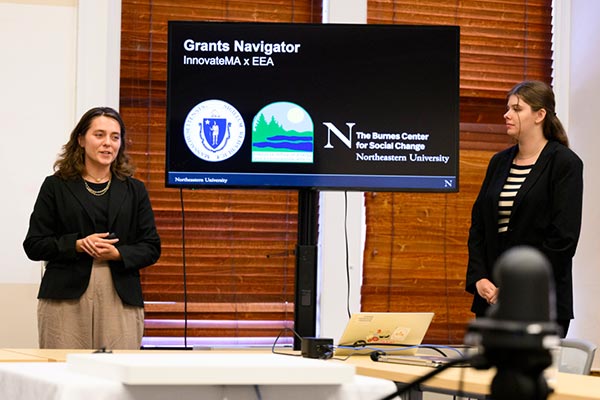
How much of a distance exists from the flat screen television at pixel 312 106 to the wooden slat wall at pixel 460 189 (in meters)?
1.31

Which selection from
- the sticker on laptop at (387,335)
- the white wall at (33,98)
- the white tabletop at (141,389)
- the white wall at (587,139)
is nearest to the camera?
the white tabletop at (141,389)

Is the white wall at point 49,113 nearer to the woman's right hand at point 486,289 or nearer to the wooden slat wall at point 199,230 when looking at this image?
the wooden slat wall at point 199,230

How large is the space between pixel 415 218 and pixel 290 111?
1.60m

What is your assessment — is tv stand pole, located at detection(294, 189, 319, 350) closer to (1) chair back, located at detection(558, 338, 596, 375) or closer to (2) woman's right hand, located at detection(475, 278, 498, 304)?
(2) woman's right hand, located at detection(475, 278, 498, 304)

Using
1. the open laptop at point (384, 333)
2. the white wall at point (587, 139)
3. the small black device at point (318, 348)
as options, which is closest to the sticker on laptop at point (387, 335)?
the open laptop at point (384, 333)

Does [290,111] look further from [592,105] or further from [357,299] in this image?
[592,105]

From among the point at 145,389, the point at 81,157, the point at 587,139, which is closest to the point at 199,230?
the point at 81,157

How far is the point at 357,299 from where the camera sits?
4738 millimetres

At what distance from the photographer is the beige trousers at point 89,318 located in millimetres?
3418

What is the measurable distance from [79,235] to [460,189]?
87.5 inches

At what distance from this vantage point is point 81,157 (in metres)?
3.64

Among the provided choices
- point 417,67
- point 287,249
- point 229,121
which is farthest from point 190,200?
point 417,67

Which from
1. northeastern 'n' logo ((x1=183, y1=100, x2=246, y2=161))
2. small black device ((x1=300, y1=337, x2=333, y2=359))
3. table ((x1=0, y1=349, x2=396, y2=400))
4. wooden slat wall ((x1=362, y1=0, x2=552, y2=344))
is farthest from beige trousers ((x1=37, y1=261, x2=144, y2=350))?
table ((x1=0, y1=349, x2=396, y2=400))

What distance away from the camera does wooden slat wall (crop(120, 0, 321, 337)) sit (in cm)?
459
